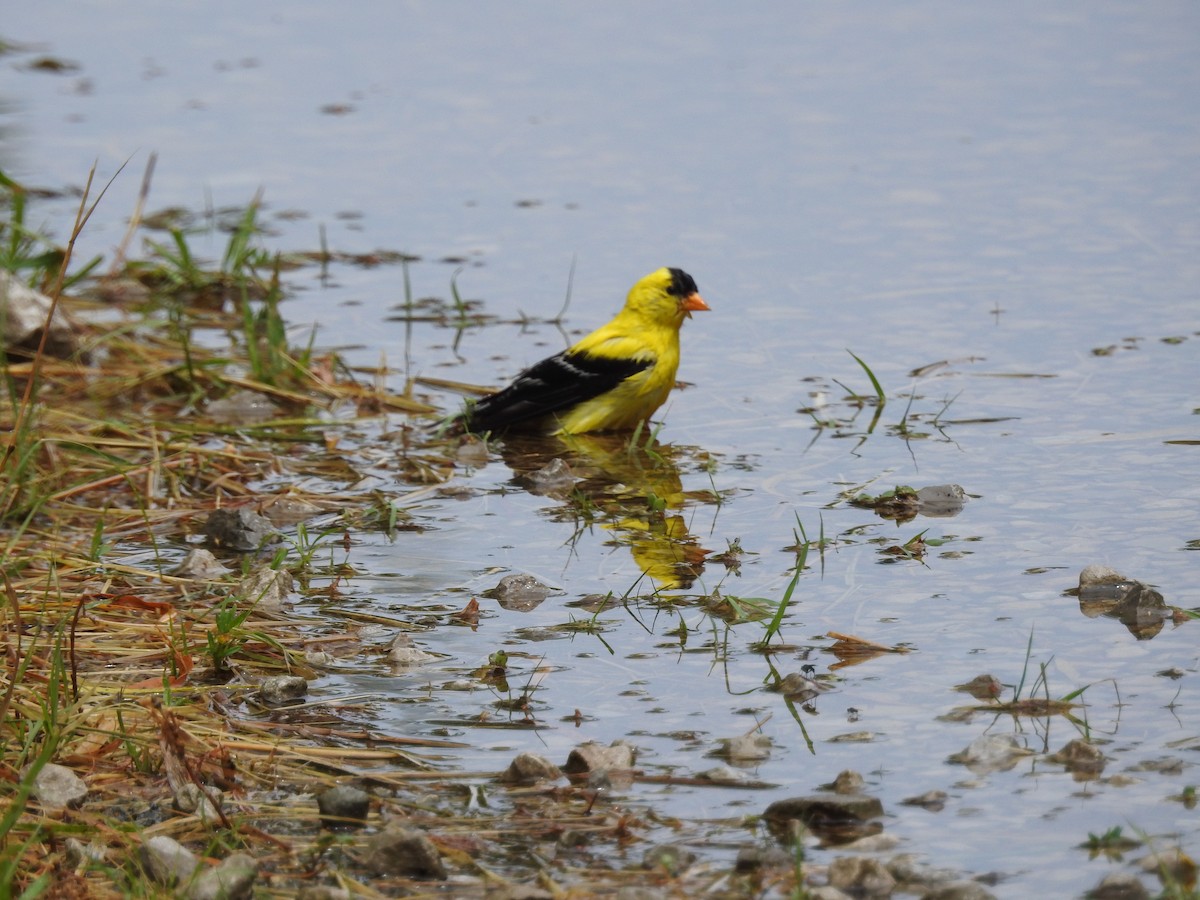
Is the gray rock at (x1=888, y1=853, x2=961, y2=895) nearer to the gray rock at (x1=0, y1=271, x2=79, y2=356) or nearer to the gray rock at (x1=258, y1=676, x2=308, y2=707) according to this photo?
the gray rock at (x1=258, y1=676, x2=308, y2=707)

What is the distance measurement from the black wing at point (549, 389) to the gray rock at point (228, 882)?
346cm

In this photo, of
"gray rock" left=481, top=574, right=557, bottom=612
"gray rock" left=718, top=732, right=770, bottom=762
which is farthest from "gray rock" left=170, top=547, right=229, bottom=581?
"gray rock" left=718, top=732, right=770, bottom=762

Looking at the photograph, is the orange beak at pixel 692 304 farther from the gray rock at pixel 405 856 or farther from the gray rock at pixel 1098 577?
the gray rock at pixel 405 856

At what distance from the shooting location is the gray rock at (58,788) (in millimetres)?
3365

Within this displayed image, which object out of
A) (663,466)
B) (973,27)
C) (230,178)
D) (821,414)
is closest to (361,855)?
(663,466)

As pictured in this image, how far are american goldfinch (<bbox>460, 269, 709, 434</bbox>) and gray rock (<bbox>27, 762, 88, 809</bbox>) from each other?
311cm

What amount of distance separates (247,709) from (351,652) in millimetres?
428

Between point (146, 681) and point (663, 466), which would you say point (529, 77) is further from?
point (146, 681)

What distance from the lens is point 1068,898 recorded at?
9.64 feet

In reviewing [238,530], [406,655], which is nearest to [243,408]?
[238,530]

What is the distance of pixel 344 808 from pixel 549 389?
10.9 feet

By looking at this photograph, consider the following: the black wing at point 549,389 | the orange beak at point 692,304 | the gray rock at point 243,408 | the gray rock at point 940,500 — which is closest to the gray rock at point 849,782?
the gray rock at point 940,500

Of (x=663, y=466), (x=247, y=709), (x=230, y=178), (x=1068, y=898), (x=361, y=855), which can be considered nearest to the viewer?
(x=1068, y=898)

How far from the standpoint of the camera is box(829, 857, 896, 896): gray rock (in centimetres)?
296
